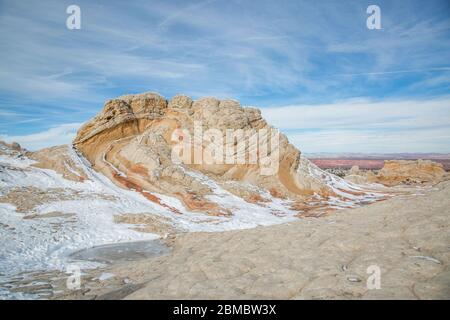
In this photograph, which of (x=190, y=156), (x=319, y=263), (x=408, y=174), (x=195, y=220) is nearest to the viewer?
(x=319, y=263)

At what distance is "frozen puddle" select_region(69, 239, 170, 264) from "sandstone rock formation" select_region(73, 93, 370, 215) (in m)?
11.3

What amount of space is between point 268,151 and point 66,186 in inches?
965

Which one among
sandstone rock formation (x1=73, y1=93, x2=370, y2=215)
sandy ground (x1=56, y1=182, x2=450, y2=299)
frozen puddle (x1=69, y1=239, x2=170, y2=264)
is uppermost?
sandstone rock formation (x1=73, y1=93, x2=370, y2=215)

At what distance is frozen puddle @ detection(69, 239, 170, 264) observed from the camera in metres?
15.2

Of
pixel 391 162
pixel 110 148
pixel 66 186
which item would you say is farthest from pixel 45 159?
pixel 391 162

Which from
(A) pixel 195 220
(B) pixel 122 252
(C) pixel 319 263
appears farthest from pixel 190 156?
(C) pixel 319 263

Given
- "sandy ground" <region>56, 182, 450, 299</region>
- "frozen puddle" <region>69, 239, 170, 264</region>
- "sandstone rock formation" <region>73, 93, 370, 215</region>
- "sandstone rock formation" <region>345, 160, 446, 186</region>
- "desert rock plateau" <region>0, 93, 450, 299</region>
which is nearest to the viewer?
"sandy ground" <region>56, 182, 450, 299</region>

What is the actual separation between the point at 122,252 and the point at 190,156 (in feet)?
78.3

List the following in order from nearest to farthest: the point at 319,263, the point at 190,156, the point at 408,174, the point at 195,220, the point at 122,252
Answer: the point at 319,263
the point at 122,252
the point at 195,220
the point at 190,156
the point at 408,174

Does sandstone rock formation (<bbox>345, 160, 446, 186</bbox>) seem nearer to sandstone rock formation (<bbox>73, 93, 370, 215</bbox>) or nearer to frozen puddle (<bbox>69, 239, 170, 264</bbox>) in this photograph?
sandstone rock formation (<bbox>73, 93, 370, 215</bbox>)

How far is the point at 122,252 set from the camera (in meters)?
16.4

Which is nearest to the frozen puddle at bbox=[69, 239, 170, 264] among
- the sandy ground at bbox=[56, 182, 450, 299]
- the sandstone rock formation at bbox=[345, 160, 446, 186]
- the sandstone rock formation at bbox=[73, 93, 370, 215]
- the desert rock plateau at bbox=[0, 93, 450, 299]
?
the desert rock plateau at bbox=[0, 93, 450, 299]

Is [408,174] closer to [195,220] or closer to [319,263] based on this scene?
[195,220]
